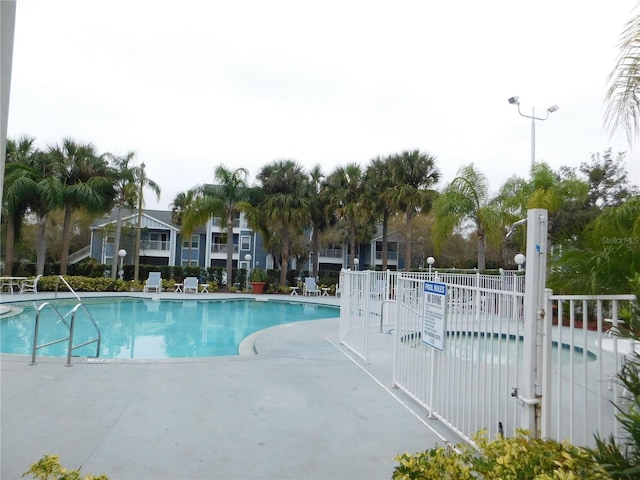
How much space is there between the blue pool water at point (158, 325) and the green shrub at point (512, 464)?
24.1 feet

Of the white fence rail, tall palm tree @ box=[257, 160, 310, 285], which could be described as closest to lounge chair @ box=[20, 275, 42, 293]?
tall palm tree @ box=[257, 160, 310, 285]

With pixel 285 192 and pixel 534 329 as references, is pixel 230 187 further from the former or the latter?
pixel 534 329

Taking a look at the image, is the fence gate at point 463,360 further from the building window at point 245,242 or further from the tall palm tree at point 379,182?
the building window at point 245,242

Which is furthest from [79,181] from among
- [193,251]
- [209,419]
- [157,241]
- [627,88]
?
[627,88]

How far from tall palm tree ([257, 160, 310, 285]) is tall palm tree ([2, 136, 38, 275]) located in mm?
11379

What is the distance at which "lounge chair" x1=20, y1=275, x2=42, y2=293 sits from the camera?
17.7m

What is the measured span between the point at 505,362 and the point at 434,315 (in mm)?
1015

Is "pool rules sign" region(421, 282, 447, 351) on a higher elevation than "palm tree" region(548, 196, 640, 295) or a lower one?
lower

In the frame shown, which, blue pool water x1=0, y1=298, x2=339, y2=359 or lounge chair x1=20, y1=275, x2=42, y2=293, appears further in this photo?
lounge chair x1=20, y1=275, x2=42, y2=293

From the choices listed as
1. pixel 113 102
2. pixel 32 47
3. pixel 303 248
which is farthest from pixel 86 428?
pixel 303 248

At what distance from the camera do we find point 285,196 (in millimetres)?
21500

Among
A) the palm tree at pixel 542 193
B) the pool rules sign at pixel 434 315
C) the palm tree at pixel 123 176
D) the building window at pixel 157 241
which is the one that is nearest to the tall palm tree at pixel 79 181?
the palm tree at pixel 123 176

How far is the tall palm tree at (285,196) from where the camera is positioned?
21312 mm

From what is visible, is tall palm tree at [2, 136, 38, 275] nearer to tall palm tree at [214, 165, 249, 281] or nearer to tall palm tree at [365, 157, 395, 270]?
tall palm tree at [214, 165, 249, 281]
